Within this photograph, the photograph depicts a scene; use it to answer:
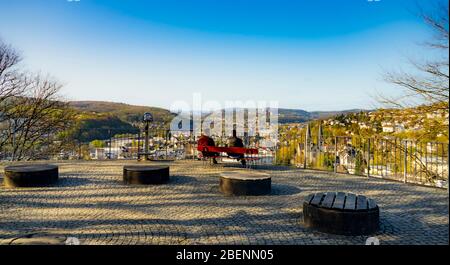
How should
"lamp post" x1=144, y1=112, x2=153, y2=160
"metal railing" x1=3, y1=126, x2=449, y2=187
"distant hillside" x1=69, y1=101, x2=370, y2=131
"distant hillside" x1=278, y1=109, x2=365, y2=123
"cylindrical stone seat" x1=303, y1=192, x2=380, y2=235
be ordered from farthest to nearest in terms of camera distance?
"lamp post" x1=144, y1=112, x2=153, y2=160 → "distant hillside" x1=69, y1=101, x2=370, y2=131 → "distant hillside" x1=278, y1=109, x2=365, y2=123 → "metal railing" x1=3, y1=126, x2=449, y2=187 → "cylindrical stone seat" x1=303, y1=192, x2=380, y2=235

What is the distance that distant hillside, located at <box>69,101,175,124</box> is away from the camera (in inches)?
395

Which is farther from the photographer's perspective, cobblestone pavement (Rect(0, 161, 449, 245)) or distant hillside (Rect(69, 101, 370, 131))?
distant hillside (Rect(69, 101, 370, 131))

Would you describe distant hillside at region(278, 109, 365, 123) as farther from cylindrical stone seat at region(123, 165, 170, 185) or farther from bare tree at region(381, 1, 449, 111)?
cylindrical stone seat at region(123, 165, 170, 185)

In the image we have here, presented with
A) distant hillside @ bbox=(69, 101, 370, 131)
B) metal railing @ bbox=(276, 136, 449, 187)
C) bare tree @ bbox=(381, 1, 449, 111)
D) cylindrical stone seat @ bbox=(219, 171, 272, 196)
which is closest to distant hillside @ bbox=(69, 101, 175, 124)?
distant hillside @ bbox=(69, 101, 370, 131)

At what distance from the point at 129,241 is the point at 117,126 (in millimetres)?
8435

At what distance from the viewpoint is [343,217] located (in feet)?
11.9

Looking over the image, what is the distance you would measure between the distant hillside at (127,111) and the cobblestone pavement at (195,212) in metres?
3.23

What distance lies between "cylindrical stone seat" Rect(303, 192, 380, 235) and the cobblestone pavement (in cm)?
11

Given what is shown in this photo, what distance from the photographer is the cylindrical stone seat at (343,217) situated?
143 inches

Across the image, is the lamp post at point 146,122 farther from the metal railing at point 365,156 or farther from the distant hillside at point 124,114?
the metal railing at point 365,156

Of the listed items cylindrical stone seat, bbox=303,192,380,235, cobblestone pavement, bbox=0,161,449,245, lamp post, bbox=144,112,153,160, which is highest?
lamp post, bbox=144,112,153,160

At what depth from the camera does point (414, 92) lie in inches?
276

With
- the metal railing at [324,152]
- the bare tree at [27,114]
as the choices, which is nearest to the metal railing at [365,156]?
the metal railing at [324,152]

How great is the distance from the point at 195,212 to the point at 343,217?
1.97 meters
